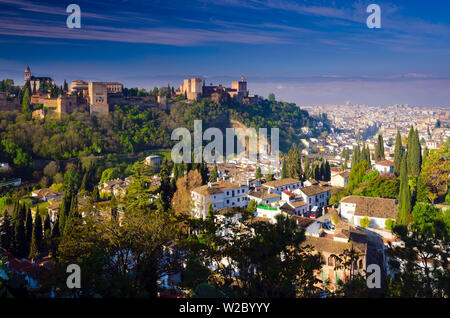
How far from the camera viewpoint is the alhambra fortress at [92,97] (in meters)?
44.5

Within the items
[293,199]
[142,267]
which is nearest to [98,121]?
[293,199]

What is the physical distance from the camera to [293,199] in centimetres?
2119

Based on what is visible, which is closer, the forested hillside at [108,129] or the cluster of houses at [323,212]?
the cluster of houses at [323,212]

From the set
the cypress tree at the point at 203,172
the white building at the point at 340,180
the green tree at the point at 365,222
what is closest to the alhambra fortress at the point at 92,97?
the cypress tree at the point at 203,172

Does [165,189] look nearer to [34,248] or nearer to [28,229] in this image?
[34,248]

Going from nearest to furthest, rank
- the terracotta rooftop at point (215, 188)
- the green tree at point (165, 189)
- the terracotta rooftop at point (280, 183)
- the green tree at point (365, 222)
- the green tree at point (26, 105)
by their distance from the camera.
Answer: the green tree at point (365, 222) < the green tree at point (165, 189) < the terracotta rooftop at point (215, 188) < the terracotta rooftop at point (280, 183) < the green tree at point (26, 105)

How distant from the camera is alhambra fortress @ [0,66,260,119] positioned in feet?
146

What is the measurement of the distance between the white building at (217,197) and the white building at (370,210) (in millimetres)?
6474

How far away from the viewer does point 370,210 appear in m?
17.3

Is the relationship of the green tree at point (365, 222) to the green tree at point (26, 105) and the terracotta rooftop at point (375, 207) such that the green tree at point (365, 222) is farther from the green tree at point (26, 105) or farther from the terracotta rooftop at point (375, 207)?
the green tree at point (26, 105)

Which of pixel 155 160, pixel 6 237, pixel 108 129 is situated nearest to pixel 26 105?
pixel 108 129

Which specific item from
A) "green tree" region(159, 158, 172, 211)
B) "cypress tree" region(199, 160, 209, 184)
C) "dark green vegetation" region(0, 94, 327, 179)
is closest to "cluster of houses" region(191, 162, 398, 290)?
"green tree" region(159, 158, 172, 211)

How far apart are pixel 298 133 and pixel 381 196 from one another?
58.5 m
